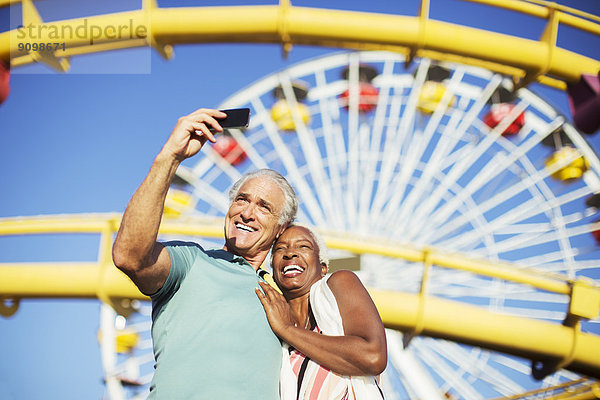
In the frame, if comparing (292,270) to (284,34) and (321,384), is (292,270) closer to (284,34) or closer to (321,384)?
(321,384)

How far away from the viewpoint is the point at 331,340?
4.83 feet

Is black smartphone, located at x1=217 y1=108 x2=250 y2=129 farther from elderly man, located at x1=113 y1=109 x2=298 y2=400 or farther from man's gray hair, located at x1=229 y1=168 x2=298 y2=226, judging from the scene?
man's gray hair, located at x1=229 y1=168 x2=298 y2=226

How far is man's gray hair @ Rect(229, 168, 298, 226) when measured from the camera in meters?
1.94

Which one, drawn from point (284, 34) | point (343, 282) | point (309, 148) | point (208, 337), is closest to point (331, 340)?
point (343, 282)

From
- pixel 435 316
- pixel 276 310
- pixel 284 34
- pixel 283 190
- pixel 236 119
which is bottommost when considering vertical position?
pixel 435 316

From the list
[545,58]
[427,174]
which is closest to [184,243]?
[545,58]

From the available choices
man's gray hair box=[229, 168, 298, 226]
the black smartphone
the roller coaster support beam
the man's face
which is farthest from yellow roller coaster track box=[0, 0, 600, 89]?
the black smartphone

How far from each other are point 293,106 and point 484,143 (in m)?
4.28

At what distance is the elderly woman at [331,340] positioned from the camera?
145cm

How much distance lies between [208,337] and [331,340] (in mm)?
341

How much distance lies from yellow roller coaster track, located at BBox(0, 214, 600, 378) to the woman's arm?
2488 mm

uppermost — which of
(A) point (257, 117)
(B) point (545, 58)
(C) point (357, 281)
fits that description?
(A) point (257, 117)

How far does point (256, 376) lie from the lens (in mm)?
1515

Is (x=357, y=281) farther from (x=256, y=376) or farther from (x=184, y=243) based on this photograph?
(x=184, y=243)
